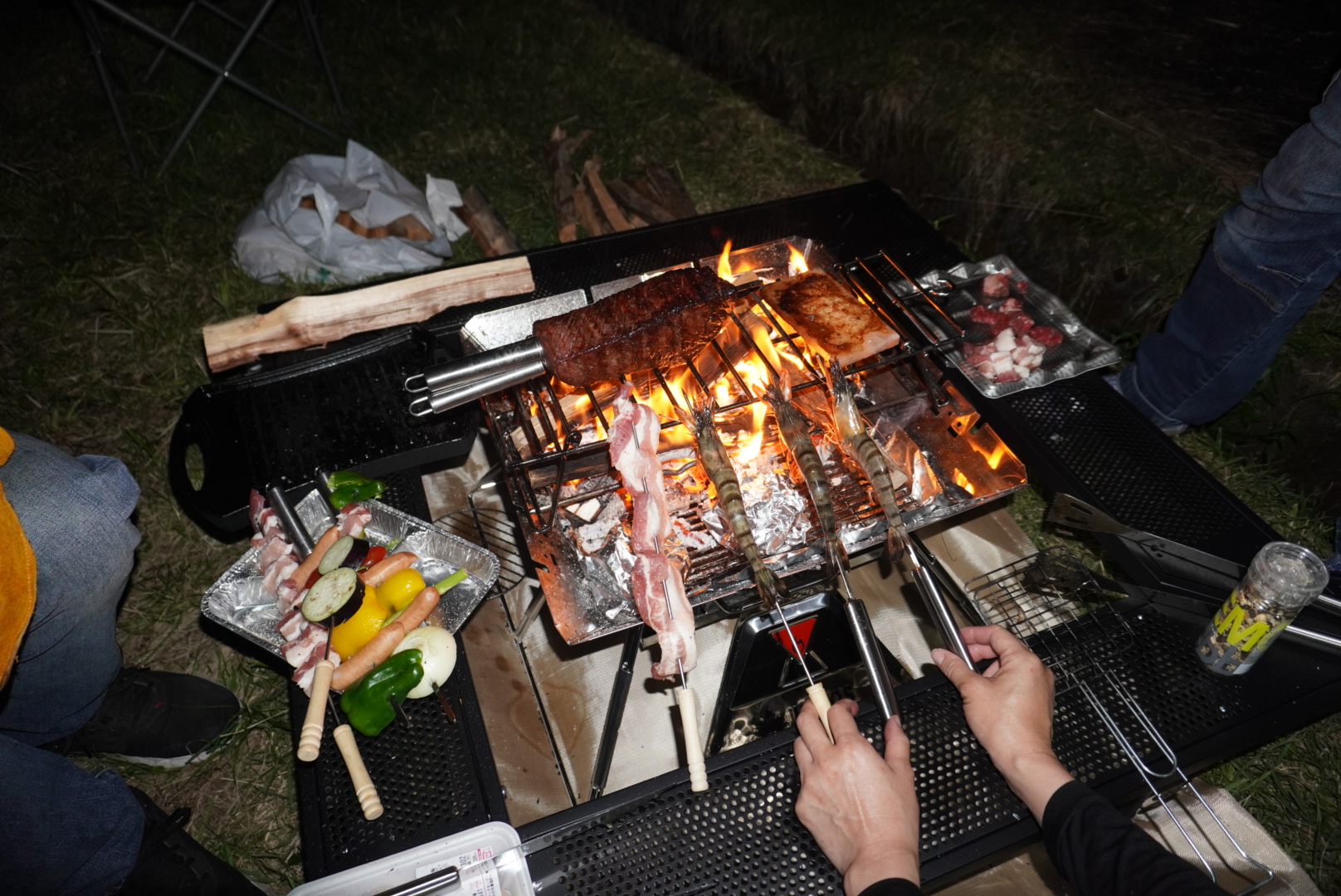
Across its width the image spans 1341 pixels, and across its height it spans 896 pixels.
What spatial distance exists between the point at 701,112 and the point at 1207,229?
3.91 metres

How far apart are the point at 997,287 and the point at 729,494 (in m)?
1.91

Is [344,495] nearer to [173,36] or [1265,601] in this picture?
[1265,601]

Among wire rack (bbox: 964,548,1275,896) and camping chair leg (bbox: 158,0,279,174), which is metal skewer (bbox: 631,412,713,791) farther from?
camping chair leg (bbox: 158,0,279,174)

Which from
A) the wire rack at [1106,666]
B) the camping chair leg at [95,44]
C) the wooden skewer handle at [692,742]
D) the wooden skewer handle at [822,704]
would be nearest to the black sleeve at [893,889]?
the wooden skewer handle at [822,704]

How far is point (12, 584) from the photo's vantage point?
1908 millimetres

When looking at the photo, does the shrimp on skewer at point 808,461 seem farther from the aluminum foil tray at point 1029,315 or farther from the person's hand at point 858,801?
the aluminum foil tray at point 1029,315

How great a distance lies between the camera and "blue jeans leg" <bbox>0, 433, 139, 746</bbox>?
7.39 ft

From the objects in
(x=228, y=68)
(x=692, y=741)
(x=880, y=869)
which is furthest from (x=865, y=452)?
(x=228, y=68)

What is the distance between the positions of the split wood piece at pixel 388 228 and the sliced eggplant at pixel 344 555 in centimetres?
275

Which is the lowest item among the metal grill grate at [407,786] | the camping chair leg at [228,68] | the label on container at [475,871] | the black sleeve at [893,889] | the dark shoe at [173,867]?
the dark shoe at [173,867]

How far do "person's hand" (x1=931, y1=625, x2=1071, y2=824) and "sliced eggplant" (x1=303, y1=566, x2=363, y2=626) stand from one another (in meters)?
1.94

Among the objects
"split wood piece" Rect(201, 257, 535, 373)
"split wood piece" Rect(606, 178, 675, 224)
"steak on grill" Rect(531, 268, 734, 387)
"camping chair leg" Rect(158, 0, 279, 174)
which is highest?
"camping chair leg" Rect(158, 0, 279, 174)

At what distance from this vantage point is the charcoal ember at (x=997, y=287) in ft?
11.3

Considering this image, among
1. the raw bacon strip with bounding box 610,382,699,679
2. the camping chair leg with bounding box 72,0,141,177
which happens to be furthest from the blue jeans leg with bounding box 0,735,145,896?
the camping chair leg with bounding box 72,0,141,177
